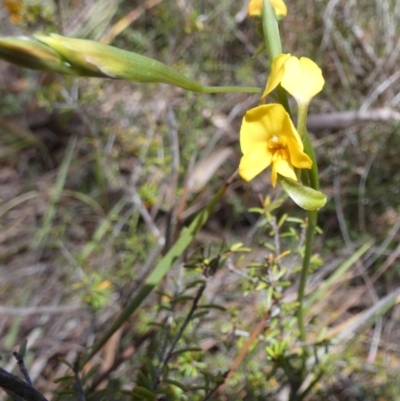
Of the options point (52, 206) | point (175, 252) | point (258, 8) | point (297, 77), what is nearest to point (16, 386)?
point (175, 252)

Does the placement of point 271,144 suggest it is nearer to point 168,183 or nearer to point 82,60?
point 82,60

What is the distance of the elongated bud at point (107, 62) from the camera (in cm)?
60

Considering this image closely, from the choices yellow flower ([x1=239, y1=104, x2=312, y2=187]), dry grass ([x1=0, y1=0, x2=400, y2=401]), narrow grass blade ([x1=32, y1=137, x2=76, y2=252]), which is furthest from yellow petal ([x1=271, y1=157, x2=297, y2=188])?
narrow grass blade ([x1=32, y1=137, x2=76, y2=252])

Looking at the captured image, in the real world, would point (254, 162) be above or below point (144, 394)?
above

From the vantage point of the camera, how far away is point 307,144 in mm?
651

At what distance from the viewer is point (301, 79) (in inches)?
24.6

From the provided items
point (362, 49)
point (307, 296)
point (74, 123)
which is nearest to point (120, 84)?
point (74, 123)

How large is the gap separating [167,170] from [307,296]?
26.2 inches

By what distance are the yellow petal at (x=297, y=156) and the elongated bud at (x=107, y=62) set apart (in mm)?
155

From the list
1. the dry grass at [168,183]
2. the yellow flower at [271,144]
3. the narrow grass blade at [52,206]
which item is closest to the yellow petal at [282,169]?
the yellow flower at [271,144]

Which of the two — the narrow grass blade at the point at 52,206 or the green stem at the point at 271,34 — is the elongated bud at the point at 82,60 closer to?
the green stem at the point at 271,34

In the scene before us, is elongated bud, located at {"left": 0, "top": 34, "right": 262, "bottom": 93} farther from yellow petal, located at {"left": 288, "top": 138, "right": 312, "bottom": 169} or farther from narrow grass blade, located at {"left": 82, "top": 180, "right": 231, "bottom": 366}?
narrow grass blade, located at {"left": 82, "top": 180, "right": 231, "bottom": 366}

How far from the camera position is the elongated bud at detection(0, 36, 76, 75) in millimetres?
578

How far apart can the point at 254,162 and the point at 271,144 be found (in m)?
0.04
